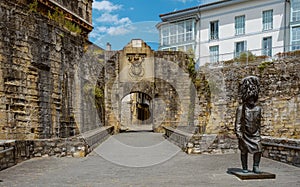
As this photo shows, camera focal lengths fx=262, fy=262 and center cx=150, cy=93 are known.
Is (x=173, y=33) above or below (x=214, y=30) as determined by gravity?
below

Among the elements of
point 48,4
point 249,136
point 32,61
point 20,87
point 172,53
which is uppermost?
point 48,4

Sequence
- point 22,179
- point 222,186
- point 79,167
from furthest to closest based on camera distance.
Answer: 1. point 79,167
2. point 22,179
3. point 222,186

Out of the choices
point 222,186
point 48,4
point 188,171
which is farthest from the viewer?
point 48,4

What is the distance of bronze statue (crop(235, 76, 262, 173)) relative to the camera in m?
5.21

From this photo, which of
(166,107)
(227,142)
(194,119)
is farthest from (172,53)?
(227,142)

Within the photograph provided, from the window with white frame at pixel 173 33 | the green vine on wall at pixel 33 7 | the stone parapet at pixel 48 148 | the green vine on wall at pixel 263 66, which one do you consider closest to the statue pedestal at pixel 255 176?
the stone parapet at pixel 48 148

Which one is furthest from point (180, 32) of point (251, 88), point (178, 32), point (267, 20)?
point (251, 88)

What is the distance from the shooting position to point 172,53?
18.0 metres

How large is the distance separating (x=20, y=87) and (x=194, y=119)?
1079 centimetres

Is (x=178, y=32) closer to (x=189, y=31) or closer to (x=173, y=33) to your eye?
(x=173, y=33)

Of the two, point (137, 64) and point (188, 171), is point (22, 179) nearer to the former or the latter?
point (188, 171)

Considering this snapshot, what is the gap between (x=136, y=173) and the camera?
5.77 metres

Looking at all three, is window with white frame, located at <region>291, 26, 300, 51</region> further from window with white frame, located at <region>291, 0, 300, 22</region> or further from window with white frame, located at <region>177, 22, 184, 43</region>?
window with white frame, located at <region>177, 22, 184, 43</region>

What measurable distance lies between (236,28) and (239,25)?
34cm
